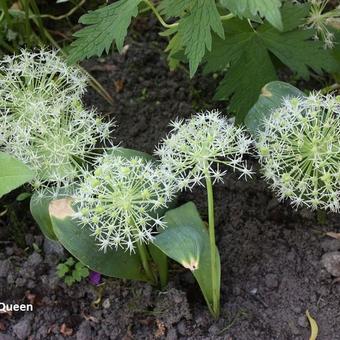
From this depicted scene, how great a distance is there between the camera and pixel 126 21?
163cm

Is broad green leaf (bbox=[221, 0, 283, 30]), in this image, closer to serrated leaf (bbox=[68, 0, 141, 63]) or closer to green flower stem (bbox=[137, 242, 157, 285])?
serrated leaf (bbox=[68, 0, 141, 63])

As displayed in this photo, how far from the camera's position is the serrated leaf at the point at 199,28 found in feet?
4.99

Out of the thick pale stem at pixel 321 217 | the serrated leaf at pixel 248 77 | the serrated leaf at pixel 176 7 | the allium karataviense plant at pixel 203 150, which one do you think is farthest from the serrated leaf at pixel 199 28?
the thick pale stem at pixel 321 217

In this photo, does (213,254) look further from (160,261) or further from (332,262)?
(332,262)

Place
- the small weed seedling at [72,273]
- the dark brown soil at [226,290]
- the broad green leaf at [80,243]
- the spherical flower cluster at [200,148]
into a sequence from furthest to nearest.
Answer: the small weed seedling at [72,273] < the dark brown soil at [226,290] < the broad green leaf at [80,243] < the spherical flower cluster at [200,148]

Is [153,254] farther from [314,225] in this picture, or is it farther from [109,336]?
[314,225]

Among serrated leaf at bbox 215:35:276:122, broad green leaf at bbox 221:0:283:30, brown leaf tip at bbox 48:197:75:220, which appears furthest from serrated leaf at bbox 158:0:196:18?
brown leaf tip at bbox 48:197:75:220

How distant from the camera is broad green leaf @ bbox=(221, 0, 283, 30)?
4.58ft

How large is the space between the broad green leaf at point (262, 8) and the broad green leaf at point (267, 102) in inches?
12.0

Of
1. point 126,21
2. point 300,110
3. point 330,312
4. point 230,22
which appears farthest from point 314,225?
point 126,21

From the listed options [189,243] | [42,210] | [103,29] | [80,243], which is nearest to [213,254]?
[189,243]

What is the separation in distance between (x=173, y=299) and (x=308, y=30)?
87cm

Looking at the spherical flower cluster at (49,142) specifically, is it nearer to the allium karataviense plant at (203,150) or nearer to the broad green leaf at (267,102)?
the allium karataviense plant at (203,150)

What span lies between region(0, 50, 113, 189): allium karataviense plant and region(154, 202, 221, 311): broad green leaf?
0.28 meters
